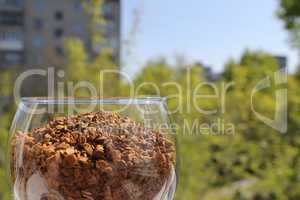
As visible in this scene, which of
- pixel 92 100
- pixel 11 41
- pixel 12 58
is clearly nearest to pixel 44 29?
pixel 11 41

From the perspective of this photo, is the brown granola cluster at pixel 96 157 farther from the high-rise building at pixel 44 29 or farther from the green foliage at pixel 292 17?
the green foliage at pixel 292 17

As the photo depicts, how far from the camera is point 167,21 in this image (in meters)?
2.12

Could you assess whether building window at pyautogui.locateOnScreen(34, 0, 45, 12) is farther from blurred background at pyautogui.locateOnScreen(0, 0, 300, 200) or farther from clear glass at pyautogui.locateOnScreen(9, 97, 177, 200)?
clear glass at pyautogui.locateOnScreen(9, 97, 177, 200)

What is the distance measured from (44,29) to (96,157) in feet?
9.50

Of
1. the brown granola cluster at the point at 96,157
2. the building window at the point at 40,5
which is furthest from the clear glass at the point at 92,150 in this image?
the building window at the point at 40,5

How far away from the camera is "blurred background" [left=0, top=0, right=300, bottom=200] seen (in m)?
2.19

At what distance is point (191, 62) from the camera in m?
2.45

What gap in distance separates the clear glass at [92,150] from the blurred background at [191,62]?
150cm

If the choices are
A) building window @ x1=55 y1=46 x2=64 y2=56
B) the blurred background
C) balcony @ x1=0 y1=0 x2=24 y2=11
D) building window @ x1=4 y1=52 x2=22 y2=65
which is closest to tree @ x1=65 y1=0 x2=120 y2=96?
the blurred background

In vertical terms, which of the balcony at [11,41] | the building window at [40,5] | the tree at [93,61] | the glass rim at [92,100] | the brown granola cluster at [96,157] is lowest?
the brown granola cluster at [96,157]

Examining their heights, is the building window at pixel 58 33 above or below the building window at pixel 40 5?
below

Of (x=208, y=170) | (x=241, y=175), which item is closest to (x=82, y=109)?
(x=208, y=170)

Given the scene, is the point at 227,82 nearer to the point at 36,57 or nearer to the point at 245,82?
the point at 245,82

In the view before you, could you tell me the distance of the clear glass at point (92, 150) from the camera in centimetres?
40
